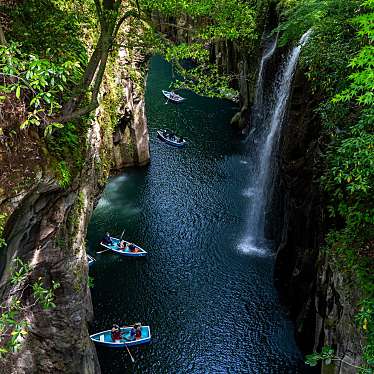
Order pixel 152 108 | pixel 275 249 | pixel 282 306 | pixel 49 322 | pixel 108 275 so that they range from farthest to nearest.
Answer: pixel 152 108 → pixel 275 249 → pixel 108 275 → pixel 282 306 → pixel 49 322

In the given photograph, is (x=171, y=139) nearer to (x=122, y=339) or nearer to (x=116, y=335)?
(x=116, y=335)

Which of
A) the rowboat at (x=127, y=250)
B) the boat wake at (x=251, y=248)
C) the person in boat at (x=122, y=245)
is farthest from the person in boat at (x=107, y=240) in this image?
the boat wake at (x=251, y=248)

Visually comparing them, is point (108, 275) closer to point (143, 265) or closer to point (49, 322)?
point (143, 265)

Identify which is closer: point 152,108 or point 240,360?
point 240,360

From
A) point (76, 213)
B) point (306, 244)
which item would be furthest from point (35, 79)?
point (306, 244)

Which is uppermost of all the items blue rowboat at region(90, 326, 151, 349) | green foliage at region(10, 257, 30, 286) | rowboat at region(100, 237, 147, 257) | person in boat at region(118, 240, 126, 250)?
green foliage at region(10, 257, 30, 286)

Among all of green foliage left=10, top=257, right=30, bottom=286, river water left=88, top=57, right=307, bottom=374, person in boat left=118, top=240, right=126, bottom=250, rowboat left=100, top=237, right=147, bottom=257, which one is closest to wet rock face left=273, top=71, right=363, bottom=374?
river water left=88, top=57, right=307, bottom=374

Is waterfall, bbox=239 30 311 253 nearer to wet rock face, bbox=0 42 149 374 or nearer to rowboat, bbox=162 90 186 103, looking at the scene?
wet rock face, bbox=0 42 149 374

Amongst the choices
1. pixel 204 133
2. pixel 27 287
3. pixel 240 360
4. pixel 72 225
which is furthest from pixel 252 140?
pixel 27 287
